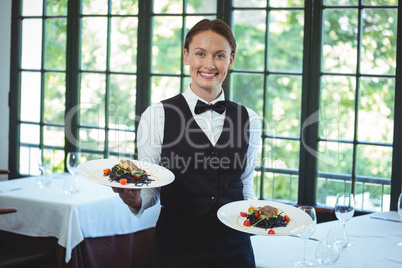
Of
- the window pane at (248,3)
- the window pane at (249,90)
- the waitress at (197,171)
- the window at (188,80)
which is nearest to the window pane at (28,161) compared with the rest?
the window at (188,80)

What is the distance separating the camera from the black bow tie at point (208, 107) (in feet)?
6.27

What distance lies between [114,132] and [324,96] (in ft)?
5.41

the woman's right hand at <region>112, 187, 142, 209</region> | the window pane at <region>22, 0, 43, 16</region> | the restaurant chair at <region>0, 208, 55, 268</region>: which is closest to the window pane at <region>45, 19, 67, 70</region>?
the window pane at <region>22, 0, 43, 16</region>

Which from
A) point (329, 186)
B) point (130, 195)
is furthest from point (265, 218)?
point (329, 186)

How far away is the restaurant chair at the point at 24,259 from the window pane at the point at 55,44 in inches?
68.4

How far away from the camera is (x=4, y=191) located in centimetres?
325

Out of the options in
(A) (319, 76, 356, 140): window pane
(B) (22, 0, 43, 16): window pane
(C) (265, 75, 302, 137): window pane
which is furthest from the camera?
(C) (265, 75, 302, 137): window pane

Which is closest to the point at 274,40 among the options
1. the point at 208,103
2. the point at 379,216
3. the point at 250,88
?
the point at 250,88

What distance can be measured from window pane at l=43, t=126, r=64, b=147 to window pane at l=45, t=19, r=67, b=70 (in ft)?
1.67

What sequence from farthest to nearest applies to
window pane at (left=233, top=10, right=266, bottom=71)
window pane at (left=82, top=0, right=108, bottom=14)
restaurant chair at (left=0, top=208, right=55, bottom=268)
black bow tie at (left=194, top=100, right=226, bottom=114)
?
window pane at (left=233, top=10, right=266, bottom=71), window pane at (left=82, top=0, right=108, bottom=14), restaurant chair at (left=0, top=208, right=55, bottom=268), black bow tie at (left=194, top=100, right=226, bottom=114)

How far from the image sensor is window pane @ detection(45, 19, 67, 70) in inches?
170

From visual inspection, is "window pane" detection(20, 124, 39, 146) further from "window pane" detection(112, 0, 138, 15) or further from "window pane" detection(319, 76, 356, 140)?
"window pane" detection(319, 76, 356, 140)

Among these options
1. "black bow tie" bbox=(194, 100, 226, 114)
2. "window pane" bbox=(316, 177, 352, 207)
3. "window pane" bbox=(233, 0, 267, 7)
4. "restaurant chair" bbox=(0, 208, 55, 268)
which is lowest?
"restaurant chair" bbox=(0, 208, 55, 268)

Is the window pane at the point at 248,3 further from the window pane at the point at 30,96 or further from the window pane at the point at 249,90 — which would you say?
the window pane at the point at 249,90
